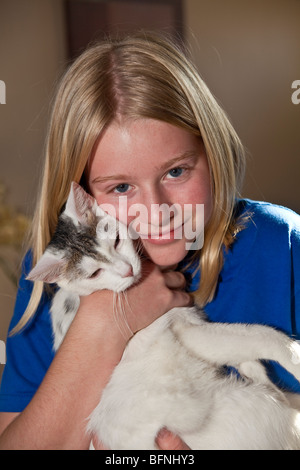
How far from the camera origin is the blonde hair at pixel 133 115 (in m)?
1.15

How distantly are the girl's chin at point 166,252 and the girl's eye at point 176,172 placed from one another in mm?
167

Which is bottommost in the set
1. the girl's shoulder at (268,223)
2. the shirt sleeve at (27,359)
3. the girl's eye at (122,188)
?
the shirt sleeve at (27,359)

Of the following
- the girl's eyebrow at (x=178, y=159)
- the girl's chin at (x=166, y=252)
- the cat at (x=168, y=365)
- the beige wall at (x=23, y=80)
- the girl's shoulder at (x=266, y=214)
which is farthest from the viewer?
the beige wall at (x=23, y=80)

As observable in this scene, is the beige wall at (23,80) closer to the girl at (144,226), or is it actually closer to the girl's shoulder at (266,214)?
the girl at (144,226)

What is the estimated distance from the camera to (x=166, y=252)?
1.26 meters

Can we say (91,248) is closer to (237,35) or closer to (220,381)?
(220,381)

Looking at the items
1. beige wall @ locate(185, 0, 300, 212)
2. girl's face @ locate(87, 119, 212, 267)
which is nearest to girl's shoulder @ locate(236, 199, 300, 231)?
girl's face @ locate(87, 119, 212, 267)

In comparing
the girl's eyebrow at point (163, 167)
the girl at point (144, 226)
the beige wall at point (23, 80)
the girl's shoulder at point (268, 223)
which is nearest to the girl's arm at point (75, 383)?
the girl at point (144, 226)

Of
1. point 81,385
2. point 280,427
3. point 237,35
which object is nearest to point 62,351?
point 81,385

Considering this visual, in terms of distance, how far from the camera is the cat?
1.03 meters

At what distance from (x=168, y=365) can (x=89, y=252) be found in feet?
1.03

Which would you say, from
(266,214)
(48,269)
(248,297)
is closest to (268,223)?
(266,214)

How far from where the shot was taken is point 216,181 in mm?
1254

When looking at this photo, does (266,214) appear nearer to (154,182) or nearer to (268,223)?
(268,223)
